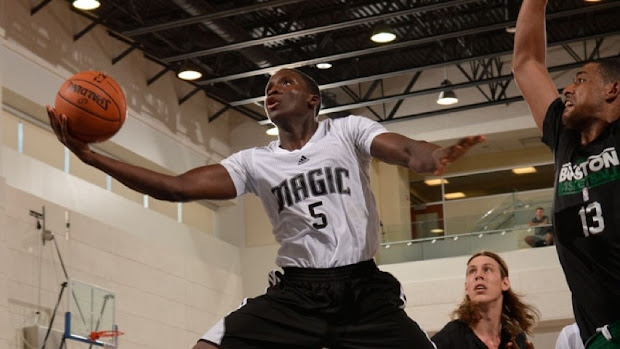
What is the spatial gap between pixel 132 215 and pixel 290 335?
48.0 ft

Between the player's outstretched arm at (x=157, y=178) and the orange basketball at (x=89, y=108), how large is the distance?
3.9 inches

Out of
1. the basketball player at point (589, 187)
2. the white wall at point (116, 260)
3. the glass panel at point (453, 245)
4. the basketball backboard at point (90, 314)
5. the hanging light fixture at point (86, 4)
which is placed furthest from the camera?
the glass panel at point (453, 245)

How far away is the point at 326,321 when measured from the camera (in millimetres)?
5480

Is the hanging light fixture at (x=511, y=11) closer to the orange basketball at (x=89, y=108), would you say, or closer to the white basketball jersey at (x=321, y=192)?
the orange basketball at (x=89, y=108)

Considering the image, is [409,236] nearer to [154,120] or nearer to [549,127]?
[154,120]

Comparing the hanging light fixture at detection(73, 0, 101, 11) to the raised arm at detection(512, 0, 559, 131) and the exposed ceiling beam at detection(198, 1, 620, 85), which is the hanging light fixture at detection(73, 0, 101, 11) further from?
the raised arm at detection(512, 0, 559, 131)

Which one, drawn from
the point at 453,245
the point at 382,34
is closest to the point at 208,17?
the point at 382,34

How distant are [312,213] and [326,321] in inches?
21.7

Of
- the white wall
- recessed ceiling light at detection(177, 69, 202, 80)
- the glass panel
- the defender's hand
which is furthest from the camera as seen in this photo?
the glass panel

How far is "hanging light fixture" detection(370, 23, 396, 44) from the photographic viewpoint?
62.2 ft

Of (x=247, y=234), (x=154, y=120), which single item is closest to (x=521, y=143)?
(x=247, y=234)

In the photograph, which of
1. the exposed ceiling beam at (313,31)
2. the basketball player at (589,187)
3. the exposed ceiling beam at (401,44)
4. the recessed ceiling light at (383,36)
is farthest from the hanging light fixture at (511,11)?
the basketball player at (589,187)

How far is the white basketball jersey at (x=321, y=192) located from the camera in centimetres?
558

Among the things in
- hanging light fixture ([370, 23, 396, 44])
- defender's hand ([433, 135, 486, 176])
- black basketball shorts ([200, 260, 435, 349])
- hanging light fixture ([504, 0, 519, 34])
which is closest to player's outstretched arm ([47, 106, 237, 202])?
black basketball shorts ([200, 260, 435, 349])
